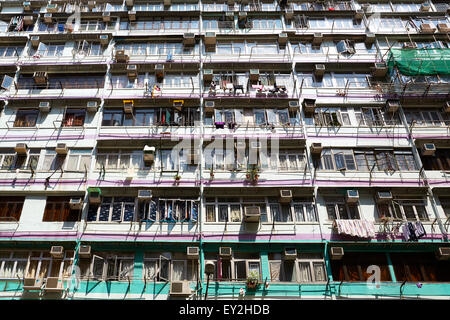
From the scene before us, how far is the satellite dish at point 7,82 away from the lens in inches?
841

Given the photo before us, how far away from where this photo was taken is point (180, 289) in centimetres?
1545

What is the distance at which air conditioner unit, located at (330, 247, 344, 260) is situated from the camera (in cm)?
1625

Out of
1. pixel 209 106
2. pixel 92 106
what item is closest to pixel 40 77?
pixel 92 106

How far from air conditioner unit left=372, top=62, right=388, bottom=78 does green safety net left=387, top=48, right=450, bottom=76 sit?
475 millimetres

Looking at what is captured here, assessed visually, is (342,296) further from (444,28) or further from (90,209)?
(444,28)

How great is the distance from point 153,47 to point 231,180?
10406mm

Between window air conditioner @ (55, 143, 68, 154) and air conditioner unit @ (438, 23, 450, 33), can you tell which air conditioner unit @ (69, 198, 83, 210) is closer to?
window air conditioner @ (55, 143, 68, 154)

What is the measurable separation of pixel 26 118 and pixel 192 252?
38.6ft

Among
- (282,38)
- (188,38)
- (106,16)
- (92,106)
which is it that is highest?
(106,16)

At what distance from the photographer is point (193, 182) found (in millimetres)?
18500

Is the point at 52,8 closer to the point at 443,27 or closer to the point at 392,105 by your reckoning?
the point at 392,105

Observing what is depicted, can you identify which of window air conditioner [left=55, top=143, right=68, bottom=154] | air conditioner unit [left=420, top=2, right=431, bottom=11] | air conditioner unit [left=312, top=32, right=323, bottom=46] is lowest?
window air conditioner [left=55, top=143, right=68, bottom=154]

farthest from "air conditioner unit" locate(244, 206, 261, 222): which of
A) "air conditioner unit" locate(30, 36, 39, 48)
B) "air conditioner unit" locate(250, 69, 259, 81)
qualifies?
"air conditioner unit" locate(30, 36, 39, 48)

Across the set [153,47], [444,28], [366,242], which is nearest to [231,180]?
[366,242]
